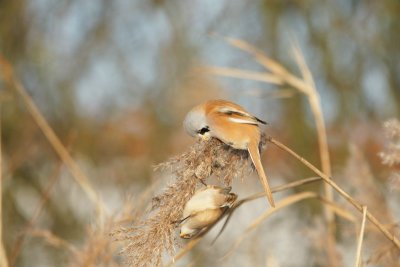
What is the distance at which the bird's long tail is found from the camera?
57.3 inches

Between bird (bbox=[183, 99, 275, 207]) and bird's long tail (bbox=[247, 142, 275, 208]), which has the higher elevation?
bird (bbox=[183, 99, 275, 207])

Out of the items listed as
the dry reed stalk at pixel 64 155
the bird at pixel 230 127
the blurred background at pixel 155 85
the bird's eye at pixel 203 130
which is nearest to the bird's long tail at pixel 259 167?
the bird at pixel 230 127

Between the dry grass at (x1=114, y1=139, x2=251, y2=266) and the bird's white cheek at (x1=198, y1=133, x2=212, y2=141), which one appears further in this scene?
the bird's white cheek at (x1=198, y1=133, x2=212, y2=141)

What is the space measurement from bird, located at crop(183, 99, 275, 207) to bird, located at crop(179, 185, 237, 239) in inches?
3.5

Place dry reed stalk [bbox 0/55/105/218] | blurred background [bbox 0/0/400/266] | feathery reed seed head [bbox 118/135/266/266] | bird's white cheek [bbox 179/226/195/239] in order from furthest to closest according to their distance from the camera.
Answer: blurred background [bbox 0/0/400/266] < dry reed stalk [bbox 0/55/105/218] < bird's white cheek [bbox 179/226/195/239] < feathery reed seed head [bbox 118/135/266/266]

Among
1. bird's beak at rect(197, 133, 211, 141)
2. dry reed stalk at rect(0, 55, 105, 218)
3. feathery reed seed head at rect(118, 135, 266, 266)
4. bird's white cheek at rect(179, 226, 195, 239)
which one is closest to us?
feathery reed seed head at rect(118, 135, 266, 266)

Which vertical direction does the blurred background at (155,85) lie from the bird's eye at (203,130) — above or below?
above

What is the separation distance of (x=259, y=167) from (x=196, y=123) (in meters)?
0.24

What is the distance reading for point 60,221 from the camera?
232 inches

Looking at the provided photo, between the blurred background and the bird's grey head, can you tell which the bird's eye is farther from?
the blurred background

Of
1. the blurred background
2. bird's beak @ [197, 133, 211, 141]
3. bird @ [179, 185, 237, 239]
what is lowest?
bird @ [179, 185, 237, 239]

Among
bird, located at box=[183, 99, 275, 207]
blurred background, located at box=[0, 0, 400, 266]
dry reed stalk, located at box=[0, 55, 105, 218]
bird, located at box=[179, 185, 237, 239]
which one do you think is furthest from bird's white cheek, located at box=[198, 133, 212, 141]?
blurred background, located at box=[0, 0, 400, 266]

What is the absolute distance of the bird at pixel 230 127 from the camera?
1.50m

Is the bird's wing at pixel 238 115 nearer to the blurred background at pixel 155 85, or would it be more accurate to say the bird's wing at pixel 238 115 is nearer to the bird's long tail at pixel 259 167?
the bird's long tail at pixel 259 167
